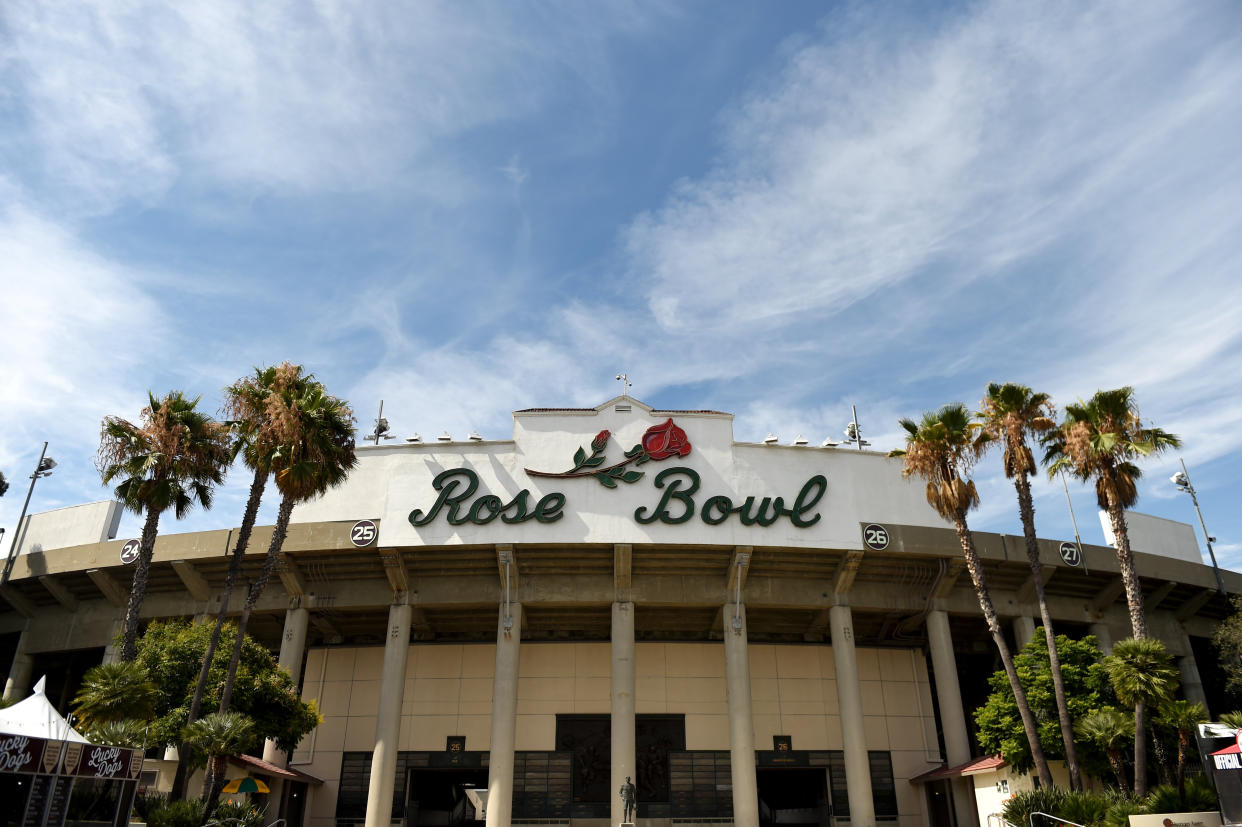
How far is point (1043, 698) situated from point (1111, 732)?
10.1 feet

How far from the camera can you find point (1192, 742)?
26.3m

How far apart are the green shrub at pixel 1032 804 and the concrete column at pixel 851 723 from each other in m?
7.38

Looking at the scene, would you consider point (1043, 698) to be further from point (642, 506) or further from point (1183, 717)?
point (642, 506)

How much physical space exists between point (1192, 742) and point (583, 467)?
2350cm

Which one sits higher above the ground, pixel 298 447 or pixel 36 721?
pixel 298 447

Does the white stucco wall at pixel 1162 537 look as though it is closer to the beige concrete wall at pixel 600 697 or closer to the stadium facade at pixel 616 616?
the stadium facade at pixel 616 616

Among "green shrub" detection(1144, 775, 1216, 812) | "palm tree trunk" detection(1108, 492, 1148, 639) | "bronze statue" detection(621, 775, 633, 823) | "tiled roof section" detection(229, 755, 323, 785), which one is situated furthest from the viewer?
"bronze statue" detection(621, 775, 633, 823)

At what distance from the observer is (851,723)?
31766mm

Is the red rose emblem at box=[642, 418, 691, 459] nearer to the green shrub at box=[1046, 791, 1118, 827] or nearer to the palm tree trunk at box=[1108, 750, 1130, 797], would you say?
the green shrub at box=[1046, 791, 1118, 827]

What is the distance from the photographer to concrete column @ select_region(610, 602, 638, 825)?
97.7 ft

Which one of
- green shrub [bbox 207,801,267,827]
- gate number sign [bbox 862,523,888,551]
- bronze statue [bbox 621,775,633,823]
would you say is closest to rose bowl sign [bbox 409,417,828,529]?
gate number sign [bbox 862,523,888,551]

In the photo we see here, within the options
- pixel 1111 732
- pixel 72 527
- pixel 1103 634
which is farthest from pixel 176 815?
pixel 1103 634

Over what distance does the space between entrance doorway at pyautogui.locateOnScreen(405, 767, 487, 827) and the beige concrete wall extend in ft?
6.31

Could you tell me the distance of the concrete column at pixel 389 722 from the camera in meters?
29.7
